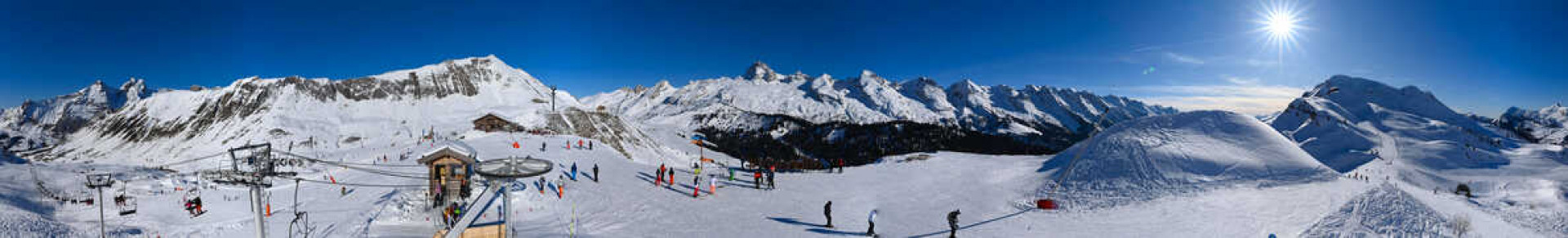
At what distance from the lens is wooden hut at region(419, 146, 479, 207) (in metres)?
22.6

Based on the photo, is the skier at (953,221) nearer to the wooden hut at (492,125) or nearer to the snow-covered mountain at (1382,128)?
the snow-covered mountain at (1382,128)

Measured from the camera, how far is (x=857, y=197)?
91.5 ft

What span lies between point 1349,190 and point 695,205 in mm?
26342

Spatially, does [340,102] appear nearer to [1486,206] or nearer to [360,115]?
[360,115]

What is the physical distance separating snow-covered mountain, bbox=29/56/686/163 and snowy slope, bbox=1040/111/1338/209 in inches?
2686

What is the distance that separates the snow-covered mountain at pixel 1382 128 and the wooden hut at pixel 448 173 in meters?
69.5

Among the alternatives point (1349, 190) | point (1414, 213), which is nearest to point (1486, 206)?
point (1349, 190)

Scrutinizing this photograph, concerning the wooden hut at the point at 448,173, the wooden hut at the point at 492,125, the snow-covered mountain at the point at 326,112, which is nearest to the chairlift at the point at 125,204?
the wooden hut at the point at 448,173

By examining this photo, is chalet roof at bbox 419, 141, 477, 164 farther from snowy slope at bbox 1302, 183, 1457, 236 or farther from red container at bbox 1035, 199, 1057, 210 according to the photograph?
snowy slope at bbox 1302, 183, 1457, 236

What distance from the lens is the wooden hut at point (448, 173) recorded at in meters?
22.6

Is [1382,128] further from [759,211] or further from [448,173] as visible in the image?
[448,173]

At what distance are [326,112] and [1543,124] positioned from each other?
339 metres

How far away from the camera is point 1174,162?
87.6 feet

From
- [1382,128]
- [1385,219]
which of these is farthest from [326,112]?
[1382,128]
